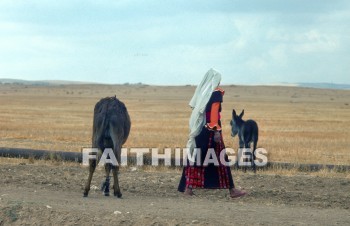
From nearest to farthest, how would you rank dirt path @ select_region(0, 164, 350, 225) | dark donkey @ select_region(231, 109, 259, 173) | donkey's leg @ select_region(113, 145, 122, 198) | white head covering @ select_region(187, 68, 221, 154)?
dirt path @ select_region(0, 164, 350, 225) < white head covering @ select_region(187, 68, 221, 154) < donkey's leg @ select_region(113, 145, 122, 198) < dark donkey @ select_region(231, 109, 259, 173)

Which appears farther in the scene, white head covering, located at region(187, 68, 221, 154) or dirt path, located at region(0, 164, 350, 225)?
white head covering, located at region(187, 68, 221, 154)

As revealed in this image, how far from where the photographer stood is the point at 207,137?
38.9ft

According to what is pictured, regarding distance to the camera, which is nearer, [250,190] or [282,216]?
[282,216]

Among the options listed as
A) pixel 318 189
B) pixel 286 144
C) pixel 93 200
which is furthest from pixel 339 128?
pixel 93 200

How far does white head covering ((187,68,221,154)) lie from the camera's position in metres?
11.6

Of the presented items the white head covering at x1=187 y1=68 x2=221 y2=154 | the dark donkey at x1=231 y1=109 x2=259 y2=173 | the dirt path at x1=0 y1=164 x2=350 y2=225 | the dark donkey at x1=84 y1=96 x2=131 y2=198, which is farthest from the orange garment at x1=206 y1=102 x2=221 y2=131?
the dark donkey at x1=231 y1=109 x2=259 y2=173

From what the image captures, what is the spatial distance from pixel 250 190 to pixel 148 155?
18.8 feet

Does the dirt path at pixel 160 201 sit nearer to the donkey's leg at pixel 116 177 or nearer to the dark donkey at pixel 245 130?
the donkey's leg at pixel 116 177

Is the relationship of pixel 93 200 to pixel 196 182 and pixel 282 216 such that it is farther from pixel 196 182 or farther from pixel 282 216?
pixel 282 216

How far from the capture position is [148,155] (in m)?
18.0

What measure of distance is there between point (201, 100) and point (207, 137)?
27.3 inches

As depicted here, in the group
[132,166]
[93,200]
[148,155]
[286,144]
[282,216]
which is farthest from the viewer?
[286,144]

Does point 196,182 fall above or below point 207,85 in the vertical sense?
below

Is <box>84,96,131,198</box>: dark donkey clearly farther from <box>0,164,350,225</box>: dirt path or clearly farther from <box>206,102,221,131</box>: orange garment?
<box>206,102,221,131</box>: orange garment
